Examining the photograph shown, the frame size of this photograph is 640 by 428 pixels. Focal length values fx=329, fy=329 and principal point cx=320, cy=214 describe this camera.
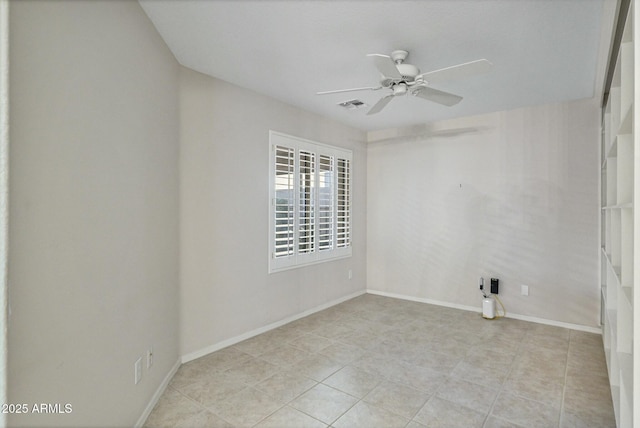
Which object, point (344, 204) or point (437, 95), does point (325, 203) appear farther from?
point (437, 95)

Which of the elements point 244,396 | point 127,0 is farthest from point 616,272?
point 127,0

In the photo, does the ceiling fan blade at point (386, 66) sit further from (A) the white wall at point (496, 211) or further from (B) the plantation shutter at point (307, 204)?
(A) the white wall at point (496, 211)

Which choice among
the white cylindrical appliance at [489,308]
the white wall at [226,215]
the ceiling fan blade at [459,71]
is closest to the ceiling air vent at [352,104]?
the white wall at [226,215]

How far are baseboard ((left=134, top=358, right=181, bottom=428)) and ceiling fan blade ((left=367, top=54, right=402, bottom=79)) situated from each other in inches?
106

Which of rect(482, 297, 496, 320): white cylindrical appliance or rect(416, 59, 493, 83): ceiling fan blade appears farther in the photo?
rect(482, 297, 496, 320): white cylindrical appliance

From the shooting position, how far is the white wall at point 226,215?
9.75 ft

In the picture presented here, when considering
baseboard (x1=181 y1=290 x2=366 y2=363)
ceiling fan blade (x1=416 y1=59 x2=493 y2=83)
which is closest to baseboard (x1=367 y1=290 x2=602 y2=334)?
baseboard (x1=181 y1=290 x2=366 y2=363)

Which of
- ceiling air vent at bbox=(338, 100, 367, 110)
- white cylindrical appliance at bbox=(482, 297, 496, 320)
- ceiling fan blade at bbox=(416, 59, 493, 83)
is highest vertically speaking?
ceiling air vent at bbox=(338, 100, 367, 110)

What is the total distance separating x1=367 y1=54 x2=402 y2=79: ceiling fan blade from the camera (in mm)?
2104

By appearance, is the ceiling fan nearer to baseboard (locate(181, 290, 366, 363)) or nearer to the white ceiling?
the white ceiling

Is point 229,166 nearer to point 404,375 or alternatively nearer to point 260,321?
point 260,321

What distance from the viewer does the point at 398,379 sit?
2.68 meters

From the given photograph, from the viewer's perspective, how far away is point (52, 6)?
1.30 metres

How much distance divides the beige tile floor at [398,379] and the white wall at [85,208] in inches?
23.3
